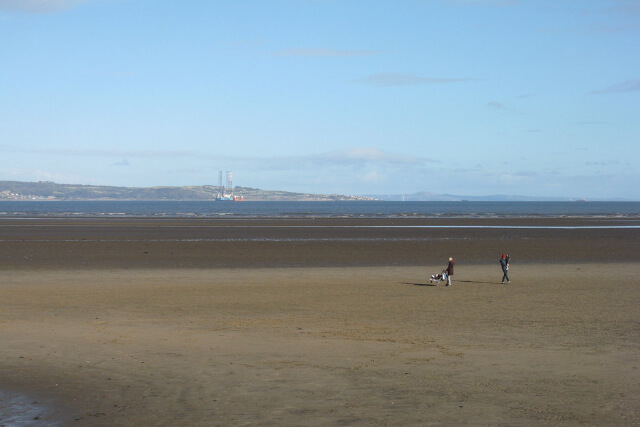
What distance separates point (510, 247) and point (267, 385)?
3289cm

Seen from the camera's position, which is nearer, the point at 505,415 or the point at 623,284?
the point at 505,415

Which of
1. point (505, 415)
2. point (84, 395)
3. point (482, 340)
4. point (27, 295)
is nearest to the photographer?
point (505, 415)

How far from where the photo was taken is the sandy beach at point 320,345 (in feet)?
30.6

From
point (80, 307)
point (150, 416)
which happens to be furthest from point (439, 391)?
point (80, 307)

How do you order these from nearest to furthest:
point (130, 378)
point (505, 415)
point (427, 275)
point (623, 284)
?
point (505, 415) < point (130, 378) < point (623, 284) < point (427, 275)

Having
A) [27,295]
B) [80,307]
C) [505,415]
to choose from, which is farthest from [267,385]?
[27,295]

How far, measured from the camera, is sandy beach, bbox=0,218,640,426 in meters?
9.31

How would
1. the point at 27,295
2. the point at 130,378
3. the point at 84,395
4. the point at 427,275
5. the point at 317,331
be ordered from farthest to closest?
the point at 427,275 < the point at 27,295 < the point at 317,331 < the point at 130,378 < the point at 84,395

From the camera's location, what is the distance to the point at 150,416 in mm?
8977

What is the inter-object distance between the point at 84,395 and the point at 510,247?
34.3 metres

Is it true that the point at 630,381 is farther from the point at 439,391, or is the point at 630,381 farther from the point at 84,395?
the point at 84,395

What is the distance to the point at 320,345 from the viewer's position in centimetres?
1352

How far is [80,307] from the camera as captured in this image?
18.5m

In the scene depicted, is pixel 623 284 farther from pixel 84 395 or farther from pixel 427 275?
pixel 84 395
